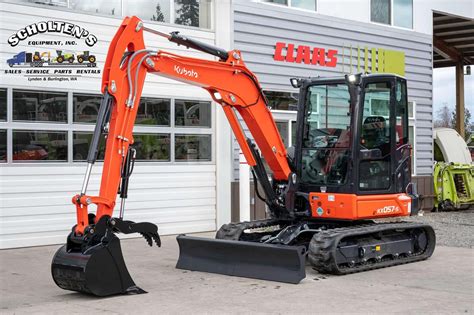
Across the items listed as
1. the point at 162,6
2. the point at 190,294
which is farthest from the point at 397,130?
the point at 162,6

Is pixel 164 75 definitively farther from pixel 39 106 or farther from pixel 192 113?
pixel 192 113

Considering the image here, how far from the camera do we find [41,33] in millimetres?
12039

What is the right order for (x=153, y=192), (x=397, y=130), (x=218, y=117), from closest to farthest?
(x=397, y=130), (x=153, y=192), (x=218, y=117)

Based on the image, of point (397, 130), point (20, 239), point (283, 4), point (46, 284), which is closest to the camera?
point (46, 284)

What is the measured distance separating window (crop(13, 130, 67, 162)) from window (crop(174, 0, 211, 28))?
3578 millimetres

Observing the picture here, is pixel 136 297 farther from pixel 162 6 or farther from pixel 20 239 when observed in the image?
pixel 162 6

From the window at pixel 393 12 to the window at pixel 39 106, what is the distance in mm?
8444

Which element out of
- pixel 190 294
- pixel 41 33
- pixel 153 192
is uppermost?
pixel 41 33

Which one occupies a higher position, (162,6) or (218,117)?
A: (162,6)

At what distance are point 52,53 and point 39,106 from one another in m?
0.98

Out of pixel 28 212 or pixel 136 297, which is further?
pixel 28 212

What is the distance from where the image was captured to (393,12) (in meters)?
17.7

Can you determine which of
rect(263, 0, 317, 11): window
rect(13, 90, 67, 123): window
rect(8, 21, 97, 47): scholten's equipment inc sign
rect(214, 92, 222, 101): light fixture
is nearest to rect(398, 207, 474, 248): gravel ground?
rect(214, 92, 222, 101): light fixture

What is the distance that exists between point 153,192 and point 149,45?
9.06 ft
